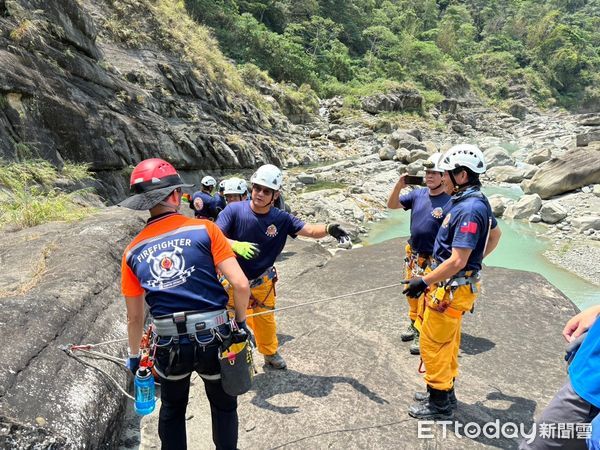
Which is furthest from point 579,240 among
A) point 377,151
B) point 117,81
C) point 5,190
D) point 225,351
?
point 377,151

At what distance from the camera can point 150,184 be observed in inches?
102

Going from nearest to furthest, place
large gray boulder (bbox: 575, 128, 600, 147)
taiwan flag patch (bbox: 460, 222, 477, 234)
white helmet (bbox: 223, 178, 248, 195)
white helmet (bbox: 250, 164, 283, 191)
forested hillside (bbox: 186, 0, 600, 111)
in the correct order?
taiwan flag patch (bbox: 460, 222, 477, 234), white helmet (bbox: 250, 164, 283, 191), white helmet (bbox: 223, 178, 248, 195), large gray boulder (bbox: 575, 128, 600, 147), forested hillside (bbox: 186, 0, 600, 111)

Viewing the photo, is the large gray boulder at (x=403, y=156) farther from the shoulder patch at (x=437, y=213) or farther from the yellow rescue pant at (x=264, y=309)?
the yellow rescue pant at (x=264, y=309)

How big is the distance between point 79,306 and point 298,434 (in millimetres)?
2428

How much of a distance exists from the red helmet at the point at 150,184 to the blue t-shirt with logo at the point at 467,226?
219cm

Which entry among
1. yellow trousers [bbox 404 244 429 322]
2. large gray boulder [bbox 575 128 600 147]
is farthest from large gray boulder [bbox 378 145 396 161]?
yellow trousers [bbox 404 244 429 322]

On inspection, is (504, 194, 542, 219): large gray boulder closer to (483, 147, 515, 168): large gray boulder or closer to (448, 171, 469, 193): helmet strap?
(483, 147, 515, 168): large gray boulder

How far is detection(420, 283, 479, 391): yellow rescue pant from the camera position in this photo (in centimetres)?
340

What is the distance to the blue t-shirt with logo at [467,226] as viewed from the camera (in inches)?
125

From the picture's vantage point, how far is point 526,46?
79188mm

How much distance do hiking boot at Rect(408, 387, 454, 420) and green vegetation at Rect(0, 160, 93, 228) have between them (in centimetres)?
637

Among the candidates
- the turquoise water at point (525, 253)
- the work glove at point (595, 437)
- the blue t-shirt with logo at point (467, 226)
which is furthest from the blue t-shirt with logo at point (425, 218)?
the turquoise water at point (525, 253)

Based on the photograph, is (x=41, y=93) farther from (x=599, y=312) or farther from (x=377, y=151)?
(x=377, y=151)

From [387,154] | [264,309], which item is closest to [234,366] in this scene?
[264,309]
